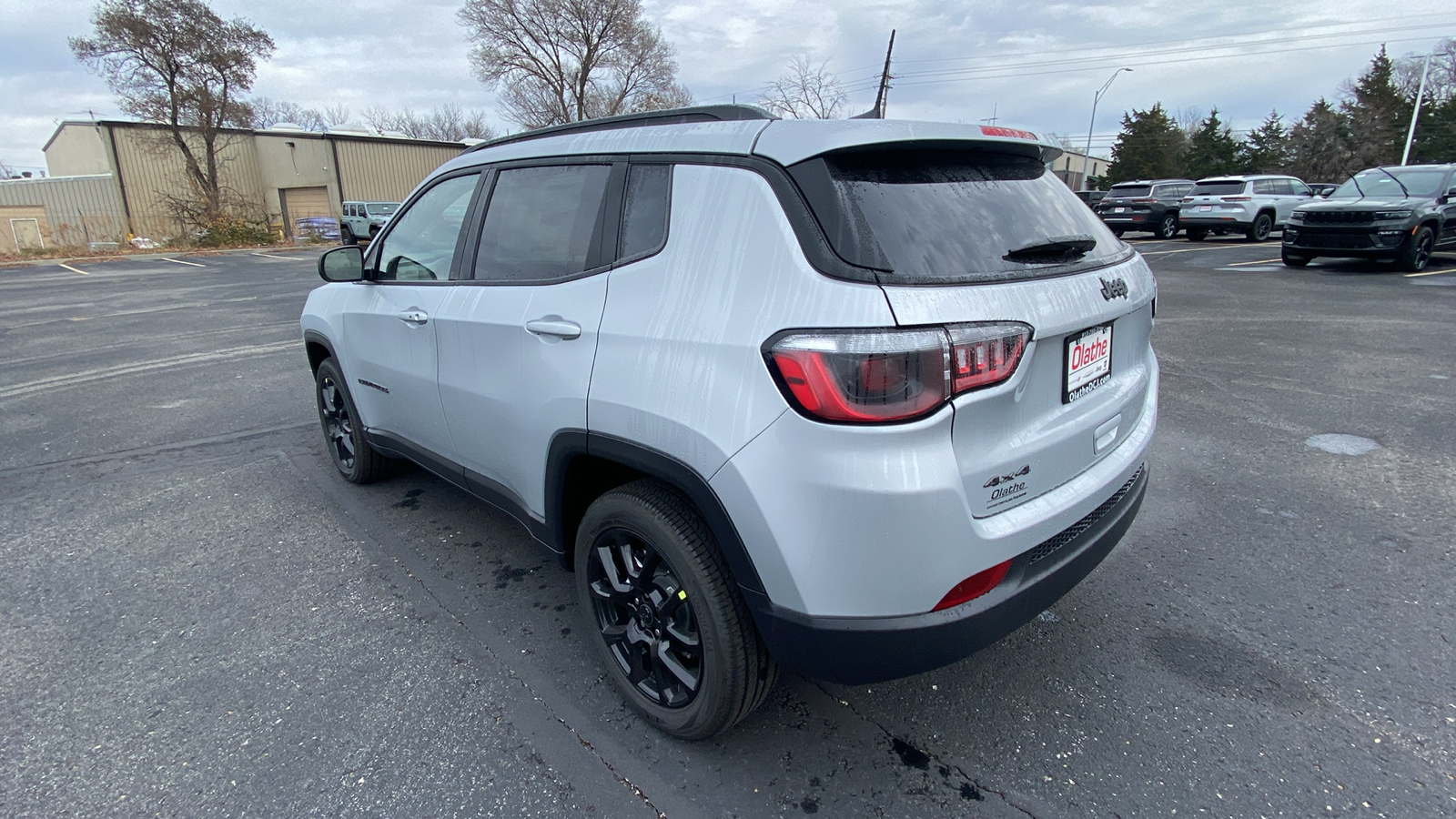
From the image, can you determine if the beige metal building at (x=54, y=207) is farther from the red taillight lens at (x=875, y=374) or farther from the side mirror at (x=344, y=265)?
the red taillight lens at (x=875, y=374)

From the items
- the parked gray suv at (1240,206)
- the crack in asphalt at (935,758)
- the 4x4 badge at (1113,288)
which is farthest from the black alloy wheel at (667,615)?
the parked gray suv at (1240,206)

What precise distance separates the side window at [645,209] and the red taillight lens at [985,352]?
90 cm

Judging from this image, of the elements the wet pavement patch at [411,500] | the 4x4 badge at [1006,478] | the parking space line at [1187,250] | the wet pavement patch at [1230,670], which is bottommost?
the wet pavement patch at [1230,670]

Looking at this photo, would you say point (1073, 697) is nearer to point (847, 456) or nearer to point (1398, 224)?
point (847, 456)

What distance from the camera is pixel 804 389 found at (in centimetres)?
171

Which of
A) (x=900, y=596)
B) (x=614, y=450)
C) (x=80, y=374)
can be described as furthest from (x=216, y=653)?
(x=80, y=374)

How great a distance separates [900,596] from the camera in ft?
5.77

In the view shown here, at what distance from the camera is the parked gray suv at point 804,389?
1.70 metres

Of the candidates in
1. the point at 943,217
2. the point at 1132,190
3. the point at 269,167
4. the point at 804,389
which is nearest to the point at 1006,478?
the point at 804,389

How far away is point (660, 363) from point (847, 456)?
603mm

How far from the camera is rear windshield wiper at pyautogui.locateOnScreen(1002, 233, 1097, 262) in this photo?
2.03 metres

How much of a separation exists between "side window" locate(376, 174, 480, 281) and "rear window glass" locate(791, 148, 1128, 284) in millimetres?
1866

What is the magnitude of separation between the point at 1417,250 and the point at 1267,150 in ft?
176

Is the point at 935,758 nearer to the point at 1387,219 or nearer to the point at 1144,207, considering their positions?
the point at 1387,219
